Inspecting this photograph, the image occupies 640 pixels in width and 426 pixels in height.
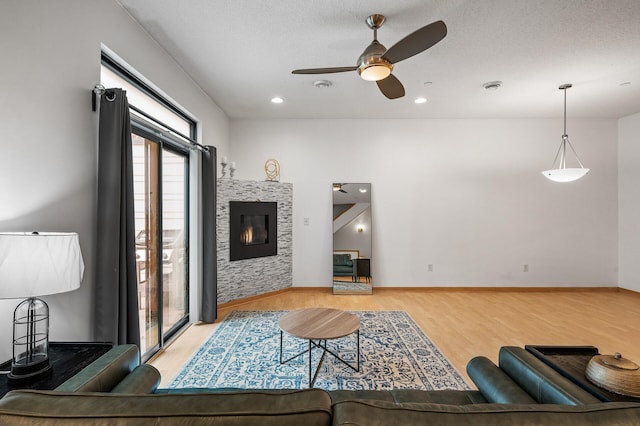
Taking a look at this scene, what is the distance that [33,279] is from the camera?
1.19 meters

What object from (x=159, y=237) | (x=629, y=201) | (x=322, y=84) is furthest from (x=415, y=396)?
(x=629, y=201)

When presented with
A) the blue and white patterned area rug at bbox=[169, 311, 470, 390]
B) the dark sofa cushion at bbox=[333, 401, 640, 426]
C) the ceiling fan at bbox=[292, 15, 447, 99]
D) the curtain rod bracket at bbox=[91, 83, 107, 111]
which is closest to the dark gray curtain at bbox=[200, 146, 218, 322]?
the blue and white patterned area rug at bbox=[169, 311, 470, 390]

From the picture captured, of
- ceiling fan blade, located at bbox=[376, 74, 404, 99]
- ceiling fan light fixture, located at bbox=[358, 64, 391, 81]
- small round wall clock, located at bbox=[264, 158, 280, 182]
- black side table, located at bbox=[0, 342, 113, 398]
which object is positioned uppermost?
ceiling fan blade, located at bbox=[376, 74, 404, 99]

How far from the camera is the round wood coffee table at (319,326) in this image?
7.54 ft

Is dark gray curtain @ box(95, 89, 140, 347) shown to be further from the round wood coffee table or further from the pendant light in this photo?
the pendant light

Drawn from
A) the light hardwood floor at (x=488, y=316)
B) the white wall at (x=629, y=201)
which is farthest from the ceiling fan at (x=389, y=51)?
the white wall at (x=629, y=201)

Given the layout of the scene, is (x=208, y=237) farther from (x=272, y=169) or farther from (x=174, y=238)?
(x=272, y=169)

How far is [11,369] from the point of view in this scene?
4.19ft

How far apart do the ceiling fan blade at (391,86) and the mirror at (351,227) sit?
2413 mm

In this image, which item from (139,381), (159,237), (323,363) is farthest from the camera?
(159,237)

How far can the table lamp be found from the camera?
1153mm

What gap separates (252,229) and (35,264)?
11.6ft

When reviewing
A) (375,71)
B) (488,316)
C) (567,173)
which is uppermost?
(375,71)

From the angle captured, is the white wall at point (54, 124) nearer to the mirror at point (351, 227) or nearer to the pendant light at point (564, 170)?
the mirror at point (351, 227)
